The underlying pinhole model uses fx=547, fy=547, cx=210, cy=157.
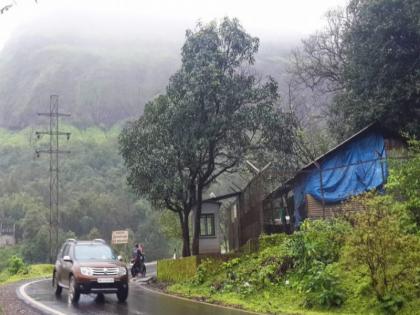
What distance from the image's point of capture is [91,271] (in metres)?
14.2

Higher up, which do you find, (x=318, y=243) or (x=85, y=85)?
(x=85, y=85)

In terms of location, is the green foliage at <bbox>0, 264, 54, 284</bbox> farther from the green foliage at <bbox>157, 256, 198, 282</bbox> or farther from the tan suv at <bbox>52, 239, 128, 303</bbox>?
the tan suv at <bbox>52, 239, 128, 303</bbox>

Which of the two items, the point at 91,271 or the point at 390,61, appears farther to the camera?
the point at 390,61

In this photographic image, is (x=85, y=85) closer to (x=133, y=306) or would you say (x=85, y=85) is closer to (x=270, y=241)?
(x=270, y=241)

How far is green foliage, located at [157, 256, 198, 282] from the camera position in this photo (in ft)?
65.0

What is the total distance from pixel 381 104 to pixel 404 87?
1.09 metres

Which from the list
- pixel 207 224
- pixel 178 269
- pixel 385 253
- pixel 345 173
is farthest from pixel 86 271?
pixel 207 224

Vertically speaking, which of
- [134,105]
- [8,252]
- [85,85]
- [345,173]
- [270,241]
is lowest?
[8,252]

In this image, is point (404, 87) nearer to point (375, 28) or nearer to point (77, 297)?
point (375, 28)

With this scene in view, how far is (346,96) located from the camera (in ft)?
79.9

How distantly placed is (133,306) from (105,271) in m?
1.30

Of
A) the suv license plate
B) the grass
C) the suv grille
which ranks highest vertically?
the suv grille

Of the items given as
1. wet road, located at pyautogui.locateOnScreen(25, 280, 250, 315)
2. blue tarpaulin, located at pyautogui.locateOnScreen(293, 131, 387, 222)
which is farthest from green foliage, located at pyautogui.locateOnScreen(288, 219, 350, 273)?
blue tarpaulin, located at pyautogui.locateOnScreen(293, 131, 387, 222)

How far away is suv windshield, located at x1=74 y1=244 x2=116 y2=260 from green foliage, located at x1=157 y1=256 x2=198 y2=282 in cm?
454
